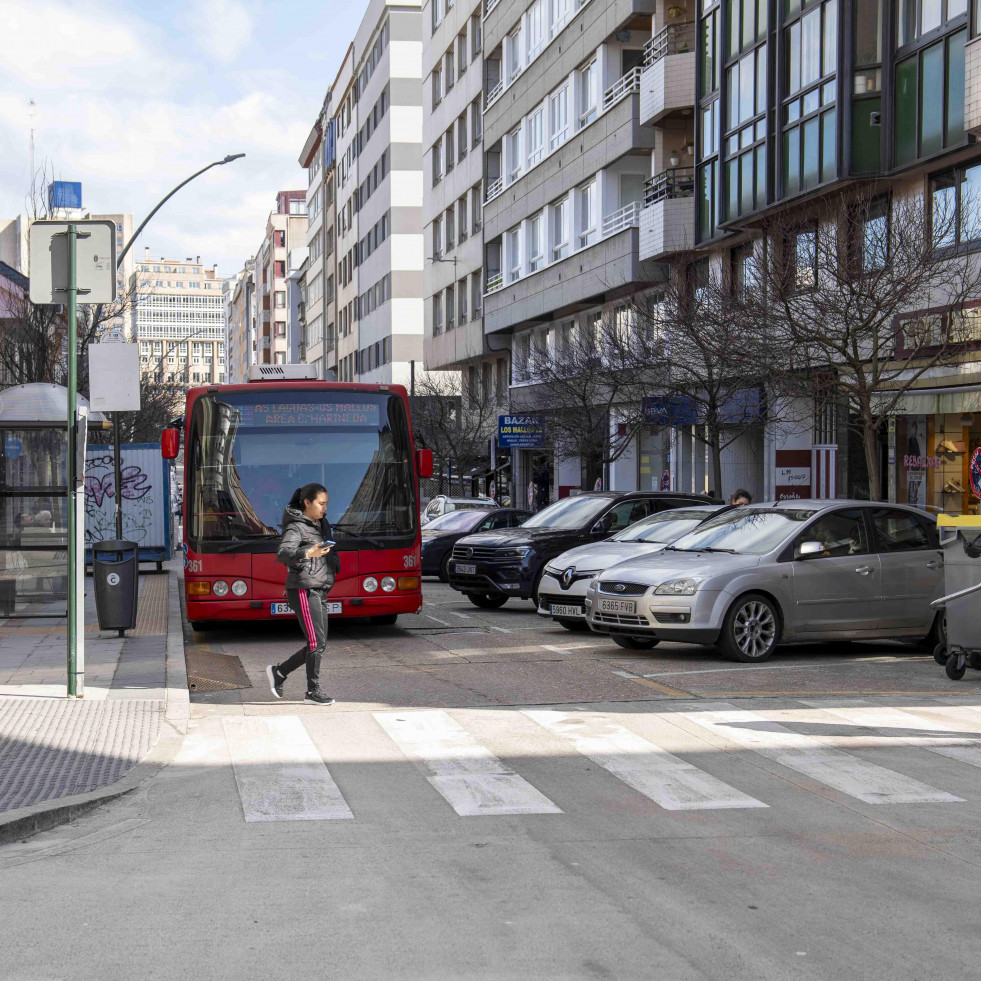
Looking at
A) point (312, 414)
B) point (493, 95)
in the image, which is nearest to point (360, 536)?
point (312, 414)

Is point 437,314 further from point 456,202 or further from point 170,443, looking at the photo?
point 170,443

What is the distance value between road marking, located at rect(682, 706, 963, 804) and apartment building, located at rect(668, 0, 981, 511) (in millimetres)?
10151

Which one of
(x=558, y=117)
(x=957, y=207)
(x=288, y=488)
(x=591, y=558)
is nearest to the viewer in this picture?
(x=288, y=488)

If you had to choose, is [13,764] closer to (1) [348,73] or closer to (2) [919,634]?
(2) [919,634]

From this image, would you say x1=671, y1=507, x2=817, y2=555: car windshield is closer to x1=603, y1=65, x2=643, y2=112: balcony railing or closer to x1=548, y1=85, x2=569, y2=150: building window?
x1=603, y1=65, x2=643, y2=112: balcony railing

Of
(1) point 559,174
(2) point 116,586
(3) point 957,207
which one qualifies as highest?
(1) point 559,174

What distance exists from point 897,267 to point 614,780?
1391 centimetres

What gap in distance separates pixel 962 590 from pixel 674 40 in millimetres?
24216

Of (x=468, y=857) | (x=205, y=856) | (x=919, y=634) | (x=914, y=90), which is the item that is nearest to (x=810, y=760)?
(x=468, y=857)

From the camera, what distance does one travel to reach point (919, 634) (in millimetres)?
14672

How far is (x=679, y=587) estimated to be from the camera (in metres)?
13.6

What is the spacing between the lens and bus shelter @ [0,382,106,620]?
54.5ft

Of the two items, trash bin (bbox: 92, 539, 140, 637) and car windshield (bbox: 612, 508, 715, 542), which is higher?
car windshield (bbox: 612, 508, 715, 542)

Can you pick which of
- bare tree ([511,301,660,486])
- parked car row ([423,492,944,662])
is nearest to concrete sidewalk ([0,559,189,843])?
parked car row ([423,492,944,662])
